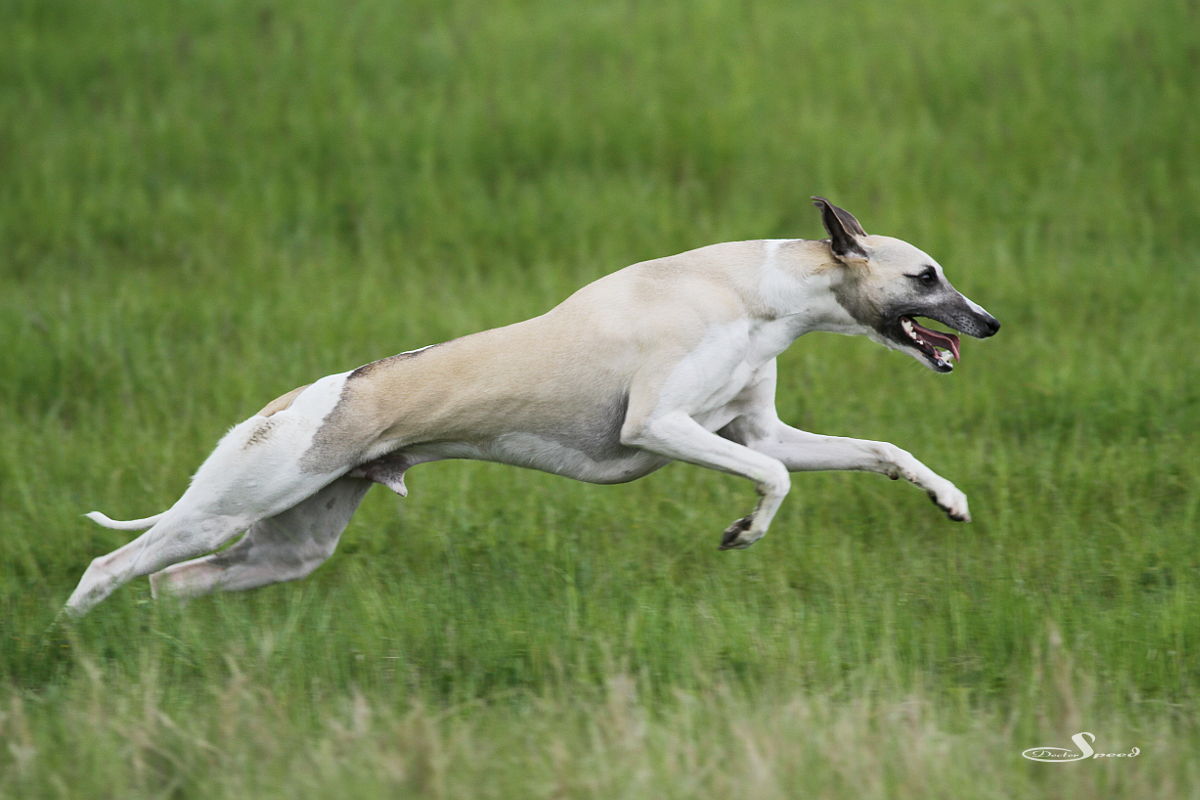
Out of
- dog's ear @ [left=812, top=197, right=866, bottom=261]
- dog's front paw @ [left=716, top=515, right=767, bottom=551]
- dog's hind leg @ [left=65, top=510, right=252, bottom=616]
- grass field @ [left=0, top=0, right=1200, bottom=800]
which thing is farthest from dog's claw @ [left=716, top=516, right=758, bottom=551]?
dog's hind leg @ [left=65, top=510, right=252, bottom=616]

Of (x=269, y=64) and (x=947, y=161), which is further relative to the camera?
(x=269, y=64)

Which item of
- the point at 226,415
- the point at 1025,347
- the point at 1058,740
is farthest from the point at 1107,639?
the point at 226,415

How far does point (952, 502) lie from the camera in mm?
5574

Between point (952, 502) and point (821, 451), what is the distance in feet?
2.00

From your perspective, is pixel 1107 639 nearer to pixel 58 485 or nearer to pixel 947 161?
pixel 58 485

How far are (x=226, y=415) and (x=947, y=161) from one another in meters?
6.34

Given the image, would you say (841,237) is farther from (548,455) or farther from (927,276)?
(548,455)

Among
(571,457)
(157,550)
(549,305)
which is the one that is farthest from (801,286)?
(549,305)

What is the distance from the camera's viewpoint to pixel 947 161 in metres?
11.3

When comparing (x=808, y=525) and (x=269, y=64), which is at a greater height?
(x=269, y=64)

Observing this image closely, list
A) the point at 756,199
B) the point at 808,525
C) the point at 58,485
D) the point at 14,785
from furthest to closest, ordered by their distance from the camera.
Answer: the point at 756,199
the point at 58,485
the point at 808,525
the point at 14,785

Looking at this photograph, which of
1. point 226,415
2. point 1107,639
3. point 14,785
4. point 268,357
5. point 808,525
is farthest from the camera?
point 268,357

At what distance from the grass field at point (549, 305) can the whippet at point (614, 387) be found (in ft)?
1.87

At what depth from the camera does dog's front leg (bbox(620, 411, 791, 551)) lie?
5395 mm
